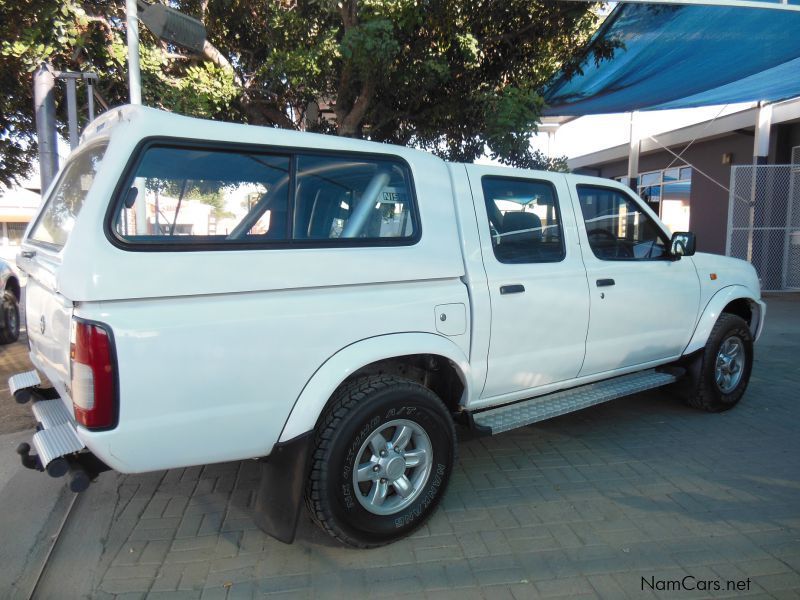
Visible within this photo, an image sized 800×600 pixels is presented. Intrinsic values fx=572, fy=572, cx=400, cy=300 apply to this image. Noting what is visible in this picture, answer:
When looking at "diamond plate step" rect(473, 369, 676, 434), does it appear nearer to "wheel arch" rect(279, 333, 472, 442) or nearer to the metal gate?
"wheel arch" rect(279, 333, 472, 442)

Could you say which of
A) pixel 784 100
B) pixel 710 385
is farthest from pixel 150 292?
pixel 784 100

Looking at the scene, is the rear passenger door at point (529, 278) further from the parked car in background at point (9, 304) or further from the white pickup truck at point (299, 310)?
the parked car in background at point (9, 304)

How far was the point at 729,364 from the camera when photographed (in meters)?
4.99

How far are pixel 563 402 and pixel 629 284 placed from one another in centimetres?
99

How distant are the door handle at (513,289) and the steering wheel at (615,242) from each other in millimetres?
943

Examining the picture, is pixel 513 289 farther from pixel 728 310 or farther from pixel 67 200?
pixel 728 310

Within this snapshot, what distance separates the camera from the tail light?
7.04ft

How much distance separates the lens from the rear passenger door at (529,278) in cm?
337

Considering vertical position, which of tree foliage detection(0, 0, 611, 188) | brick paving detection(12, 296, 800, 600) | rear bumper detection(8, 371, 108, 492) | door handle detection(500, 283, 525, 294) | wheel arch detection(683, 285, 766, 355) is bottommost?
brick paving detection(12, 296, 800, 600)

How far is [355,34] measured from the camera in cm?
614

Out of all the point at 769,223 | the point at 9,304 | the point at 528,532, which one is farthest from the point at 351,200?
the point at 769,223

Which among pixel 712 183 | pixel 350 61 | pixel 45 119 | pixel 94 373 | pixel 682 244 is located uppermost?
pixel 350 61

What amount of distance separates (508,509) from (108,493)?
2.44 m

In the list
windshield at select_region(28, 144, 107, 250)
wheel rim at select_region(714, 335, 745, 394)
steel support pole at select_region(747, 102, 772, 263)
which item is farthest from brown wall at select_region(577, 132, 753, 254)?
windshield at select_region(28, 144, 107, 250)
